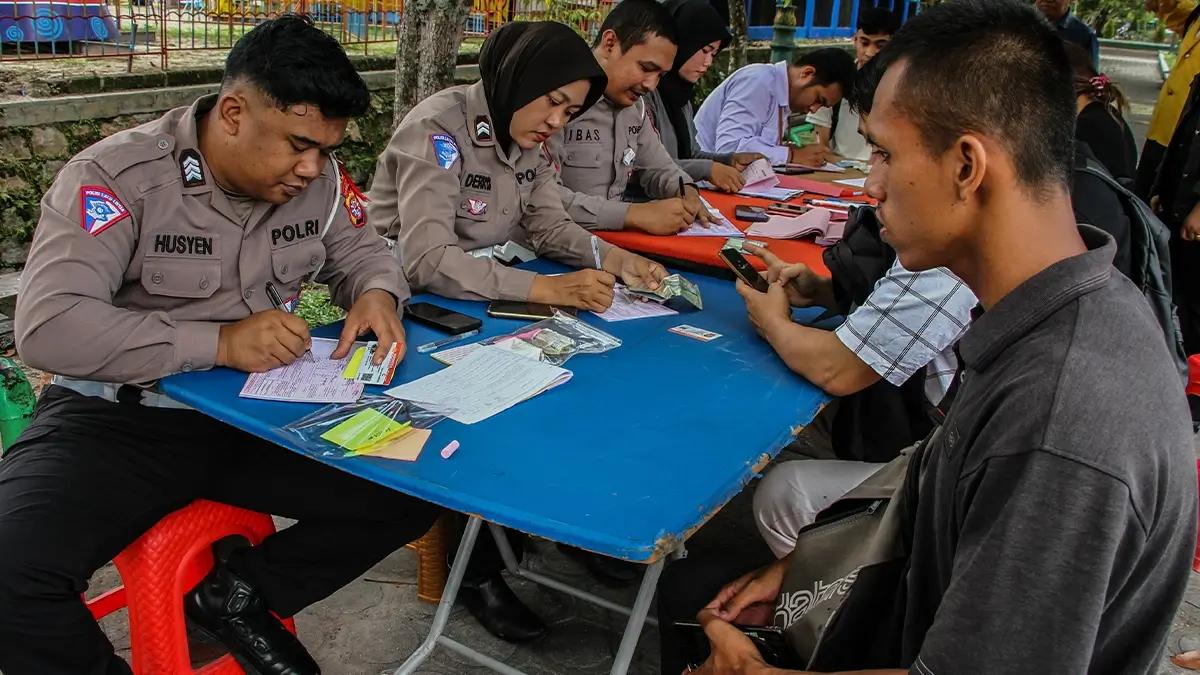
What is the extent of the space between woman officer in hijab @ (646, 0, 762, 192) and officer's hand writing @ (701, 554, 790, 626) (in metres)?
2.57

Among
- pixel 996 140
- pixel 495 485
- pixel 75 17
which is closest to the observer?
pixel 996 140

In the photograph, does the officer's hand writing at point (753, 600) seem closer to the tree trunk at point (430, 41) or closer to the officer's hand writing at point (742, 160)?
the officer's hand writing at point (742, 160)

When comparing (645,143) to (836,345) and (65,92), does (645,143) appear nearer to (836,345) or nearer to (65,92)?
(836,345)

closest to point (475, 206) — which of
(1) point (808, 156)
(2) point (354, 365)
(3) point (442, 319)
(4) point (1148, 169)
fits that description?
(3) point (442, 319)

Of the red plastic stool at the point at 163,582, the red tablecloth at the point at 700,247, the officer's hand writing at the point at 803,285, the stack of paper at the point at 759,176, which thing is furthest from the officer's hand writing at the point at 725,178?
the red plastic stool at the point at 163,582

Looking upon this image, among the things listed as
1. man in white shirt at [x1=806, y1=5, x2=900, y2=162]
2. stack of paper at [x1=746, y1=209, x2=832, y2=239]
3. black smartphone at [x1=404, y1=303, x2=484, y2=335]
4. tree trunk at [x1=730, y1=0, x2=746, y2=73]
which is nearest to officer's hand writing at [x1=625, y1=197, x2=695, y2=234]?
stack of paper at [x1=746, y1=209, x2=832, y2=239]

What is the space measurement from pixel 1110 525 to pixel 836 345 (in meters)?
1.06

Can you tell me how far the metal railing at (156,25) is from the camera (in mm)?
5203

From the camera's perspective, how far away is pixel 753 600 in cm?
165

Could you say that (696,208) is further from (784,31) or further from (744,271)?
(784,31)

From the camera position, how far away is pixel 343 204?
7.41 ft

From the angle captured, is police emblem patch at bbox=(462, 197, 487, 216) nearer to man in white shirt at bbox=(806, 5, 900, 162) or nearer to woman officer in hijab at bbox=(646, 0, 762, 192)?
woman officer in hijab at bbox=(646, 0, 762, 192)

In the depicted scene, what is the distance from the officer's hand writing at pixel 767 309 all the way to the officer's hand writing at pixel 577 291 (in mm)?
339

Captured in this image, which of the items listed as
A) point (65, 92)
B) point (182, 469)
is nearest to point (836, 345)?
point (182, 469)
